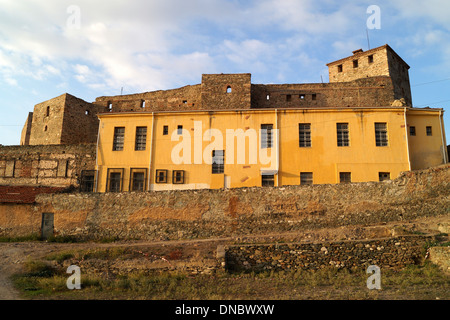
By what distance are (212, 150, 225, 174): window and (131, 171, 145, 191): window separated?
Result: 493 centimetres

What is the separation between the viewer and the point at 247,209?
59.8 ft

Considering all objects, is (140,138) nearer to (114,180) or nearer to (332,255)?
(114,180)

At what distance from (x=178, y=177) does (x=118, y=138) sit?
18.0ft

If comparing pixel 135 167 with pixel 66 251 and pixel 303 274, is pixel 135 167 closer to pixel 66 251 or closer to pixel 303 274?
pixel 66 251

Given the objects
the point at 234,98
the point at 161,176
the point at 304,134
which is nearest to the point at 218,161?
the point at 161,176

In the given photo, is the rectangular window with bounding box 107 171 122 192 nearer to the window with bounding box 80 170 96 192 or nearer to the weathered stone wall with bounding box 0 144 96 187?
the window with bounding box 80 170 96 192

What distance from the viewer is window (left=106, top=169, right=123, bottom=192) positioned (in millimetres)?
23484

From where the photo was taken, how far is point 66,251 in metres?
15.7

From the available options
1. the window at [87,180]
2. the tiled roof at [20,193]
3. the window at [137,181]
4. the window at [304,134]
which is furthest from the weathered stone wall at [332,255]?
the window at [87,180]

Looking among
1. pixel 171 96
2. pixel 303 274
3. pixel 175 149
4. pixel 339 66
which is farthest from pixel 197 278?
pixel 339 66

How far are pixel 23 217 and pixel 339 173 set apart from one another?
19334mm

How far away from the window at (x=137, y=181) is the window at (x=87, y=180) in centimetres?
367

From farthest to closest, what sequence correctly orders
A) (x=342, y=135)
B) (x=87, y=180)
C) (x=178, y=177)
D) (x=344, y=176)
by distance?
(x=87, y=180) → (x=178, y=177) → (x=342, y=135) → (x=344, y=176)

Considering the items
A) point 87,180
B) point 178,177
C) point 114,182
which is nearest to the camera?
point 178,177
